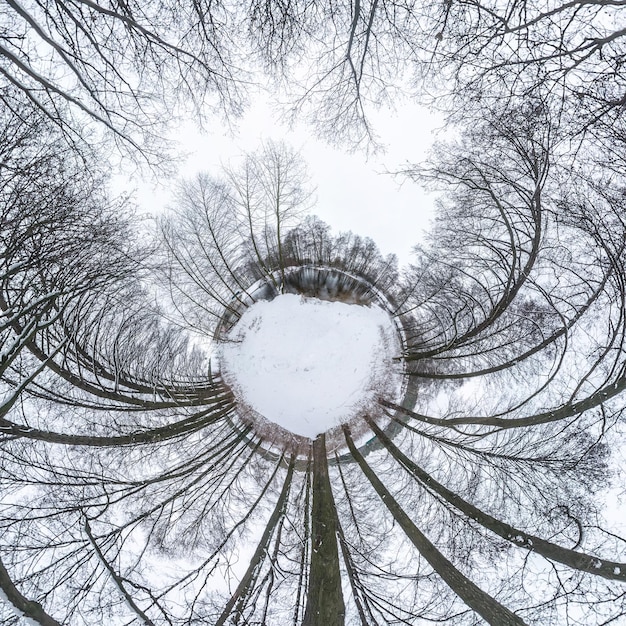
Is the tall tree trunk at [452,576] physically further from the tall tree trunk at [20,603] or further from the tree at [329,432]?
the tall tree trunk at [20,603]

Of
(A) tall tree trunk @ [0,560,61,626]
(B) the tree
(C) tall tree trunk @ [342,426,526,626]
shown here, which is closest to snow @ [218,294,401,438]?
(B) the tree

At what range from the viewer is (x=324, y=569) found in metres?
5.98

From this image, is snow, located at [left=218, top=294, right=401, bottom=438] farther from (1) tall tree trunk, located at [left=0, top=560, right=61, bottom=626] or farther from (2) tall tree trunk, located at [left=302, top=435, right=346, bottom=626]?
(1) tall tree trunk, located at [left=0, top=560, right=61, bottom=626]

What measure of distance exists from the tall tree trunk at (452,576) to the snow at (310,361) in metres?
2.13

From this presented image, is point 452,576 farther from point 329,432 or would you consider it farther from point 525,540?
point 329,432

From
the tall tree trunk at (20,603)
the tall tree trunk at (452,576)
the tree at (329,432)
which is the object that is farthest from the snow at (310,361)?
the tall tree trunk at (20,603)

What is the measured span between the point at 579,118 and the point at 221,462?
8520 millimetres

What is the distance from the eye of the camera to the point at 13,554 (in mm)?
5406

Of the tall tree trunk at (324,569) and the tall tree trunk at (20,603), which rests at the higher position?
the tall tree trunk at (324,569)

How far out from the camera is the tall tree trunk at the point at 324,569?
5516mm

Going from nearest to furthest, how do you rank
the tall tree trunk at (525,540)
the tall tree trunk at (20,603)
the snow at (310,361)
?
1. the tall tree trunk at (20,603)
2. the tall tree trunk at (525,540)
3. the snow at (310,361)

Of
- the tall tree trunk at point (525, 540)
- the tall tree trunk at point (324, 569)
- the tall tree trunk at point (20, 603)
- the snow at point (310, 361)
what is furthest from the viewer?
the snow at point (310, 361)

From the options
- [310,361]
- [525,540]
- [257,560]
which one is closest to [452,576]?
[525,540]

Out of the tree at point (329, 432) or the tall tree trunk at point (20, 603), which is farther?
the tree at point (329, 432)
